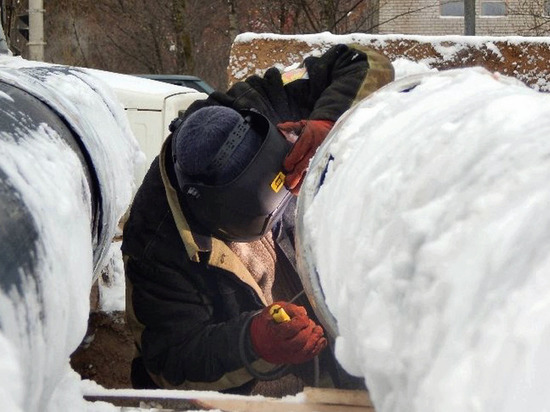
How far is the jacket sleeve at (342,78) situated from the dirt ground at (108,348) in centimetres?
189

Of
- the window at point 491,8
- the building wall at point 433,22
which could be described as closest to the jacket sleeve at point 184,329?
the building wall at point 433,22

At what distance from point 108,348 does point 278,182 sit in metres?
2.21

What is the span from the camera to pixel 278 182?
257 cm

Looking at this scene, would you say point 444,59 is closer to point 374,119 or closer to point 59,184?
point 374,119

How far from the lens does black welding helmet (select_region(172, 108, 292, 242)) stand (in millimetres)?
2549

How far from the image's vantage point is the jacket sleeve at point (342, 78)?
2.78 metres

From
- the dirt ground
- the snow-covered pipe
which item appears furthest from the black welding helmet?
the dirt ground

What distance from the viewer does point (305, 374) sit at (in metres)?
3.13

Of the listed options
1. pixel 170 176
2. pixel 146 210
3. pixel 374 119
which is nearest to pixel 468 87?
pixel 374 119

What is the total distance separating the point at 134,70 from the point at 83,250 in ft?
62.1

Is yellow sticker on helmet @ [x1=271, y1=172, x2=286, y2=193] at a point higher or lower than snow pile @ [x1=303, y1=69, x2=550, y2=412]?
lower

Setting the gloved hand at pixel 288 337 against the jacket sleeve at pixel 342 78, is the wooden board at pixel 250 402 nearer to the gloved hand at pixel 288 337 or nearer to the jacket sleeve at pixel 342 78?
the gloved hand at pixel 288 337

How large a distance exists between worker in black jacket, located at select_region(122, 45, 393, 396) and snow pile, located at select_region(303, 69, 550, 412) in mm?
1254

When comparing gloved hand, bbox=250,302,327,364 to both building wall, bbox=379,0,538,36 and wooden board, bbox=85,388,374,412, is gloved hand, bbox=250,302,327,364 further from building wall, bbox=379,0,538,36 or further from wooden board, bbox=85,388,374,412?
building wall, bbox=379,0,538,36
